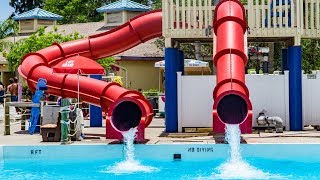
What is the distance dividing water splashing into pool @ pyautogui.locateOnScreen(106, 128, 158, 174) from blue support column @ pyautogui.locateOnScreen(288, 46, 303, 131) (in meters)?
4.53

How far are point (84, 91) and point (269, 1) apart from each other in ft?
16.5

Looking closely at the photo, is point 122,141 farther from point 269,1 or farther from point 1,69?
point 1,69

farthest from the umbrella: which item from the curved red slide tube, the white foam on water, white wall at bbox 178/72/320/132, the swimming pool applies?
the white foam on water

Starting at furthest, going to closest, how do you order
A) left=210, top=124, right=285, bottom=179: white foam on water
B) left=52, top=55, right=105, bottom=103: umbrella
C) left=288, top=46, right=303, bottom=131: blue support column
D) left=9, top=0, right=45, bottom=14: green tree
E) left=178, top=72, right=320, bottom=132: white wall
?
left=9, top=0, right=45, bottom=14: green tree → left=178, top=72, right=320, bottom=132: white wall → left=288, top=46, right=303, bottom=131: blue support column → left=52, top=55, right=105, bottom=103: umbrella → left=210, top=124, right=285, bottom=179: white foam on water

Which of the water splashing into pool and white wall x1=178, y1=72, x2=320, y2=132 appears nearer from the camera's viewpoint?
the water splashing into pool

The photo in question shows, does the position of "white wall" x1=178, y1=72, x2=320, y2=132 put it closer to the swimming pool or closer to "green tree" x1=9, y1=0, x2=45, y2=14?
the swimming pool

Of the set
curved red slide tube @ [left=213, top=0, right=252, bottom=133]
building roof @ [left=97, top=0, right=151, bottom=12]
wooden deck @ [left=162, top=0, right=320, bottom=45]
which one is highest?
building roof @ [left=97, top=0, right=151, bottom=12]

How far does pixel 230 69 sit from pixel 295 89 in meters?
2.93

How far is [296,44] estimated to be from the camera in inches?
591

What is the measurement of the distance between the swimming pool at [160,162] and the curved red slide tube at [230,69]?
2.95 feet

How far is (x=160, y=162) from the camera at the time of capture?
11.3m

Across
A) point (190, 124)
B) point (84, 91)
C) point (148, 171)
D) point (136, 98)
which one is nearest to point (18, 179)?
point (148, 171)

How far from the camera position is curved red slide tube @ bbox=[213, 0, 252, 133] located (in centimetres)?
1207

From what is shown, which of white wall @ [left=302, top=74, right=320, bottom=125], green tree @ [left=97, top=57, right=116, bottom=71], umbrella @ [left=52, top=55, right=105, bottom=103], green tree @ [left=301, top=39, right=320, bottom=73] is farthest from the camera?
green tree @ [left=301, top=39, right=320, bottom=73]
